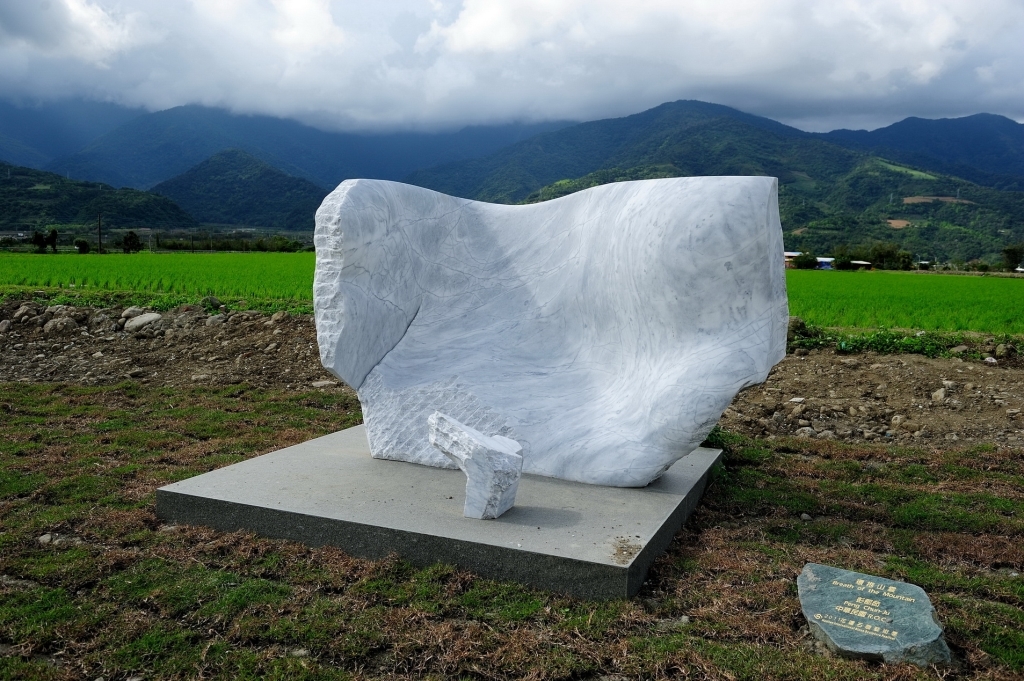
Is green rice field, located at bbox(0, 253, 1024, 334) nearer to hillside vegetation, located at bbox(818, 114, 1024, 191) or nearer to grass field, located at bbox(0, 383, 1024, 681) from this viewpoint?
grass field, located at bbox(0, 383, 1024, 681)

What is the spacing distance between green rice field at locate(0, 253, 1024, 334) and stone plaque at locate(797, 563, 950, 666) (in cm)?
769

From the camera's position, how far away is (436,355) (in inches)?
215

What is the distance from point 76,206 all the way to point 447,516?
208 ft

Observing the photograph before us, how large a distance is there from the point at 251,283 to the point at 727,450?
1152 cm

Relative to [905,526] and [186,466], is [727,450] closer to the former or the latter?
[905,526]

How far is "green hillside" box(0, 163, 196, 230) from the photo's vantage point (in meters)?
55.1

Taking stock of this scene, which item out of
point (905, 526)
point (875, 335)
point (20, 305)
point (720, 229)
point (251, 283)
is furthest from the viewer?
point (251, 283)

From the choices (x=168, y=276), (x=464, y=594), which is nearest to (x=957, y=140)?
(x=168, y=276)

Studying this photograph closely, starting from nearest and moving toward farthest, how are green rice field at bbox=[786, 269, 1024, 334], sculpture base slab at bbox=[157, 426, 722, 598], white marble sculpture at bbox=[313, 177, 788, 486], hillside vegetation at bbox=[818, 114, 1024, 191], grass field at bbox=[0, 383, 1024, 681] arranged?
grass field at bbox=[0, 383, 1024, 681] < sculpture base slab at bbox=[157, 426, 722, 598] < white marble sculpture at bbox=[313, 177, 788, 486] < green rice field at bbox=[786, 269, 1024, 334] < hillside vegetation at bbox=[818, 114, 1024, 191]

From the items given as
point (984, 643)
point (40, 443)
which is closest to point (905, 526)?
point (984, 643)

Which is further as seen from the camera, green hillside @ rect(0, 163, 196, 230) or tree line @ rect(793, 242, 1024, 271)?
green hillside @ rect(0, 163, 196, 230)

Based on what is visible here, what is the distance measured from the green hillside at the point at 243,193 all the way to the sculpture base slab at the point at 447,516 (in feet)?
248

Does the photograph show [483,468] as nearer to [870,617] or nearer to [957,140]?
[870,617]

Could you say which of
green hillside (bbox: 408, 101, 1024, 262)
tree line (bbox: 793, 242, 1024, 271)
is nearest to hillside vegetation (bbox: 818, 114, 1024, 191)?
green hillside (bbox: 408, 101, 1024, 262)
